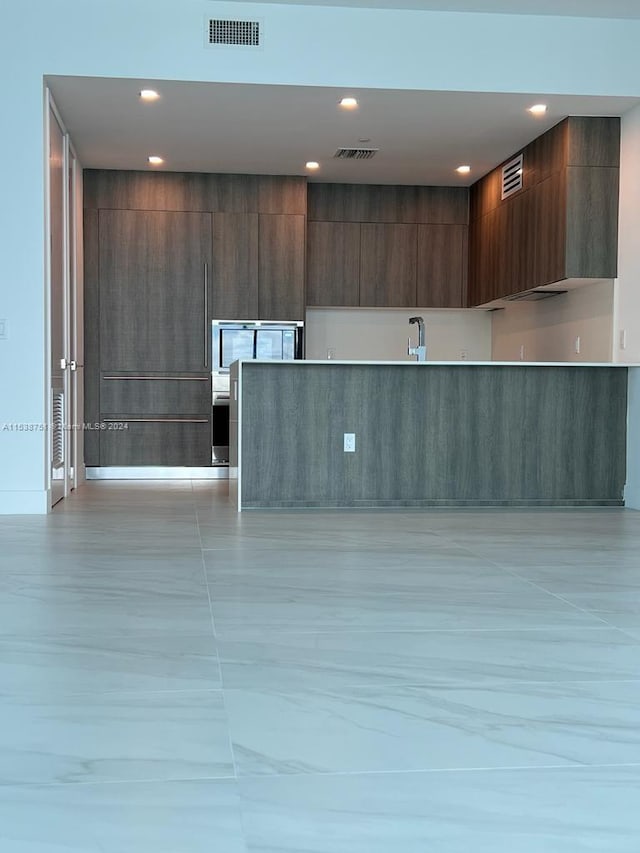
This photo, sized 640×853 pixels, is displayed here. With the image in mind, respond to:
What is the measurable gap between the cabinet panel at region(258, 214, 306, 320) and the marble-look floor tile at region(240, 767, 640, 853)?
20.2 feet

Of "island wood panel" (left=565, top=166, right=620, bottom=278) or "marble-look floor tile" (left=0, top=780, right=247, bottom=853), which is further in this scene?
"island wood panel" (left=565, top=166, right=620, bottom=278)

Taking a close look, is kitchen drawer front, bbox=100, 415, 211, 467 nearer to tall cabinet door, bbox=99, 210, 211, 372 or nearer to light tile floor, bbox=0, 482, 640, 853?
tall cabinet door, bbox=99, 210, 211, 372

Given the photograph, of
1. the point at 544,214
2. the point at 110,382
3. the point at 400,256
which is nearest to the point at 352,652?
the point at 544,214

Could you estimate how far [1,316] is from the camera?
5098mm

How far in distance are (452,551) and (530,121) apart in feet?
10.6

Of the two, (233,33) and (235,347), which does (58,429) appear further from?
(233,33)

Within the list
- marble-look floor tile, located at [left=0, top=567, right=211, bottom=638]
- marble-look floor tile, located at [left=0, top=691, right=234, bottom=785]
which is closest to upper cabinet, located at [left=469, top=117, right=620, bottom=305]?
marble-look floor tile, located at [left=0, top=567, right=211, bottom=638]

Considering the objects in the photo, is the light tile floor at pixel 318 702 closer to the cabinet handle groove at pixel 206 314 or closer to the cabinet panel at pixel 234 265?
the cabinet handle groove at pixel 206 314

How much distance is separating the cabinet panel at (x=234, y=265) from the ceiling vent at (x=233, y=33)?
2325 mm

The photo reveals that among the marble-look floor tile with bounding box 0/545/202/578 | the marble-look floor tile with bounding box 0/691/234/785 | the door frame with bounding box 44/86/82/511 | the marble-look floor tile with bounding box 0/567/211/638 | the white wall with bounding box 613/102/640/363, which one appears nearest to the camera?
the marble-look floor tile with bounding box 0/691/234/785

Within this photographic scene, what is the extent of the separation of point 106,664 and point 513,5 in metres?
4.42

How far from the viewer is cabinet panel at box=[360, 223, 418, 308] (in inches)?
308

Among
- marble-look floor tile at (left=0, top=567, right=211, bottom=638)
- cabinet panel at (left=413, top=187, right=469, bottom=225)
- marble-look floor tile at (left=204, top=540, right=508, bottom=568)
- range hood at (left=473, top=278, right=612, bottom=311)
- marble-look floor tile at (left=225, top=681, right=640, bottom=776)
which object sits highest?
cabinet panel at (left=413, top=187, right=469, bottom=225)

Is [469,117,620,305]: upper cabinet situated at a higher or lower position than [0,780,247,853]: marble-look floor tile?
higher
